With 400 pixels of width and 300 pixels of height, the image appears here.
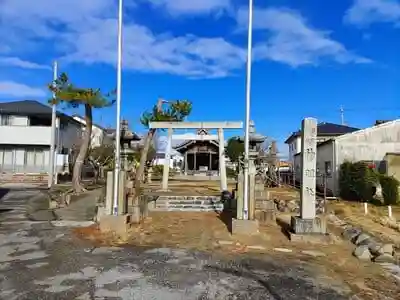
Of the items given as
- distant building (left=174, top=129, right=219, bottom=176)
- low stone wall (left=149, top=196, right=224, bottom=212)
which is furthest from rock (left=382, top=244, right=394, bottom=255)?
distant building (left=174, top=129, right=219, bottom=176)

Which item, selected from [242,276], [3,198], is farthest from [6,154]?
[242,276]

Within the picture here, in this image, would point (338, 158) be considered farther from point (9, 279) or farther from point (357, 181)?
point (9, 279)

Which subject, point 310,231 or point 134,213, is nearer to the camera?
point 310,231

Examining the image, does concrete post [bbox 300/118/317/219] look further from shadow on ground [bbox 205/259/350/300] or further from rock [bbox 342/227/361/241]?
shadow on ground [bbox 205/259/350/300]

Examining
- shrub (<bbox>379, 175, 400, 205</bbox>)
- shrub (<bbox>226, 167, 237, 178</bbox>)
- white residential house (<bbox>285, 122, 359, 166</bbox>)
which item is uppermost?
white residential house (<bbox>285, 122, 359, 166</bbox>)

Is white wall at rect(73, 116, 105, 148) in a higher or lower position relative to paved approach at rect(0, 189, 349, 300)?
higher

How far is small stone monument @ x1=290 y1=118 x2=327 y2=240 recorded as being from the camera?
952 centimetres

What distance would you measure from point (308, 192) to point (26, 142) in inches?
1190

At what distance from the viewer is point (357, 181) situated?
19.7 metres

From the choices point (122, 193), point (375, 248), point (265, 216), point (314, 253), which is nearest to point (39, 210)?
point (122, 193)

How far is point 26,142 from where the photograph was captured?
112 ft

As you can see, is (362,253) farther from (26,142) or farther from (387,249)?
(26,142)

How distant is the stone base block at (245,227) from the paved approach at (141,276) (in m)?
2.21

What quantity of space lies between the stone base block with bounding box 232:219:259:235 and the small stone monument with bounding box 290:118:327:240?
3.04ft
